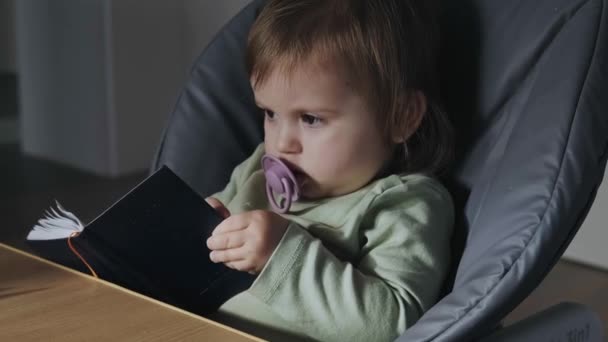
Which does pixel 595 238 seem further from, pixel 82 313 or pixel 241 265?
pixel 82 313

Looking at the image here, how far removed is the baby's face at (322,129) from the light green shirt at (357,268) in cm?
3

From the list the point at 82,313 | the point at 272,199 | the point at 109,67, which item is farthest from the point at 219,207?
the point at 109,67

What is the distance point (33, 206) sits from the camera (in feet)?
8.93

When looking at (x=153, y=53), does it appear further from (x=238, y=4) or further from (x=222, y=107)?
(x=222, y=107)

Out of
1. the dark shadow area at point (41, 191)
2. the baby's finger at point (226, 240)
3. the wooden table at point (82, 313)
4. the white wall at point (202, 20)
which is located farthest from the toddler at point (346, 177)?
the white wall at point (202, 20)

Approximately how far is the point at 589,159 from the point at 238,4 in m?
2.28

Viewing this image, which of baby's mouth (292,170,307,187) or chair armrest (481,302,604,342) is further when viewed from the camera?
baby's mouth (292,170,307,187)

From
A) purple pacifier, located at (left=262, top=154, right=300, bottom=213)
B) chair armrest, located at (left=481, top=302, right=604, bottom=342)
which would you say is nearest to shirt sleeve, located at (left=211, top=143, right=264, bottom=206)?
purple pacifier, located at (left=262, top=154, right=300, bottom=213)

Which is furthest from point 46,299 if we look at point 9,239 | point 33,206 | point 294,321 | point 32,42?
point 32,42

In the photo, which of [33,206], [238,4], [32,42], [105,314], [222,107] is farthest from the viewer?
[32,42]

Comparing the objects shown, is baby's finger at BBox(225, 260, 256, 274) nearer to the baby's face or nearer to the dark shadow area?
the baby's face

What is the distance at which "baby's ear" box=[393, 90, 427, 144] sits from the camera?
1.09 m

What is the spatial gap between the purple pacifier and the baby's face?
15 millimetres

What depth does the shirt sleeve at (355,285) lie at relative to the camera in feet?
3.13
